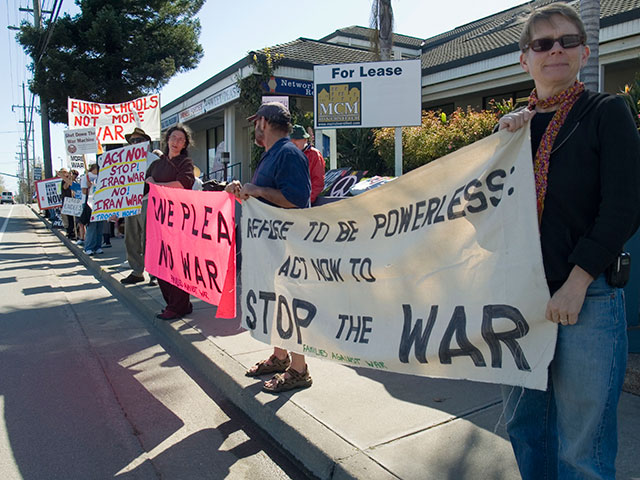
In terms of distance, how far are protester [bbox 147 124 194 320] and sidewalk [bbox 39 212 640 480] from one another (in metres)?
1.24

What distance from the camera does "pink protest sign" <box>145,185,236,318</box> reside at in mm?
3920

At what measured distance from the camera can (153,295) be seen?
6.85 meters

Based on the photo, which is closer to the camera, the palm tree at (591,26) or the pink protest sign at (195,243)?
the pink protest sign at (195,243)

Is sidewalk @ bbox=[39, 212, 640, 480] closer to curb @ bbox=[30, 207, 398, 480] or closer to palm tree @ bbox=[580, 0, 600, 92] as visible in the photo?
curb @ bbox=[30, 207, 398, 480]

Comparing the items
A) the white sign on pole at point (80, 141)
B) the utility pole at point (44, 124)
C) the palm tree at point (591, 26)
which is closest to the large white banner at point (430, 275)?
the palm tree at point (591, 26)

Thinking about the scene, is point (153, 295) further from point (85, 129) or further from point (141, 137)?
point (85, 129)

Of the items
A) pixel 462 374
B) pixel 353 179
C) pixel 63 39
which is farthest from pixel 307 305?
pixel 63 39

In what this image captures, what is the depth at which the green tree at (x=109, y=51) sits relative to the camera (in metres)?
19.1

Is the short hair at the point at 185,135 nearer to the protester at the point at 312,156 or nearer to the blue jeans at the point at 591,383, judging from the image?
the protester at the point at 312,156

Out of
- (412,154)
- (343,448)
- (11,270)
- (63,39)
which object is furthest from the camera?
(63,39)

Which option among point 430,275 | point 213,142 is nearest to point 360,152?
point 430,275

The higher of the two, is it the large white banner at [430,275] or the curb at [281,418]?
the large white banner at [430,275]

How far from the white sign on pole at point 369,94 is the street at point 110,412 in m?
5.53

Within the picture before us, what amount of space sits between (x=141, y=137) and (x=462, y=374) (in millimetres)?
6332
